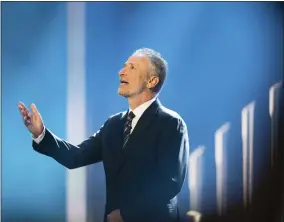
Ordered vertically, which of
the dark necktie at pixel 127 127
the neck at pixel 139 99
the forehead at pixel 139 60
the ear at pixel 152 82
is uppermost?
the forehead at pixel 139 60

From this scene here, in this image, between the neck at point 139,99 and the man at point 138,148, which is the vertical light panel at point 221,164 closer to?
the man at point 138,148

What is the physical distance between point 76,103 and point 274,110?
70 centimetres

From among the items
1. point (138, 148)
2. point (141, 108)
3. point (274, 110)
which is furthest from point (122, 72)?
point (274, 110)

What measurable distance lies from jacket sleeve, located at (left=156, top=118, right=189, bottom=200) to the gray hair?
138mm

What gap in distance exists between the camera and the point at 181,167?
1.33 metres

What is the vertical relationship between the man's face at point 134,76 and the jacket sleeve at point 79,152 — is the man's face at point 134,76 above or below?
above

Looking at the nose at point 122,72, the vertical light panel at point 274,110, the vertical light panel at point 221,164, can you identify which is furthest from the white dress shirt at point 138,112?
the vertical light panel at point 274,110

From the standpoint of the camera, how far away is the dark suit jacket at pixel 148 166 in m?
1.31

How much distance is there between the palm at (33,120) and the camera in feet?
4.41

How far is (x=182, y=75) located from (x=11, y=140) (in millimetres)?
648

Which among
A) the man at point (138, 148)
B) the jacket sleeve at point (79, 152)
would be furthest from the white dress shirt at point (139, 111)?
the jacket sleeve at point (79, 152)

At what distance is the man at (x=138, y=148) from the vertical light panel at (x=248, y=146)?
0.21m

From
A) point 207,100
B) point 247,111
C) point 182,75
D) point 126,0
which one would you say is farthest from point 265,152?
point 126,0

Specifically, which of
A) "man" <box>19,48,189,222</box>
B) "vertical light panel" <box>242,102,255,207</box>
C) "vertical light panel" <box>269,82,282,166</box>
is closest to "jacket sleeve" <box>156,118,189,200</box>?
"man" <box>19,48,189,222</box>
